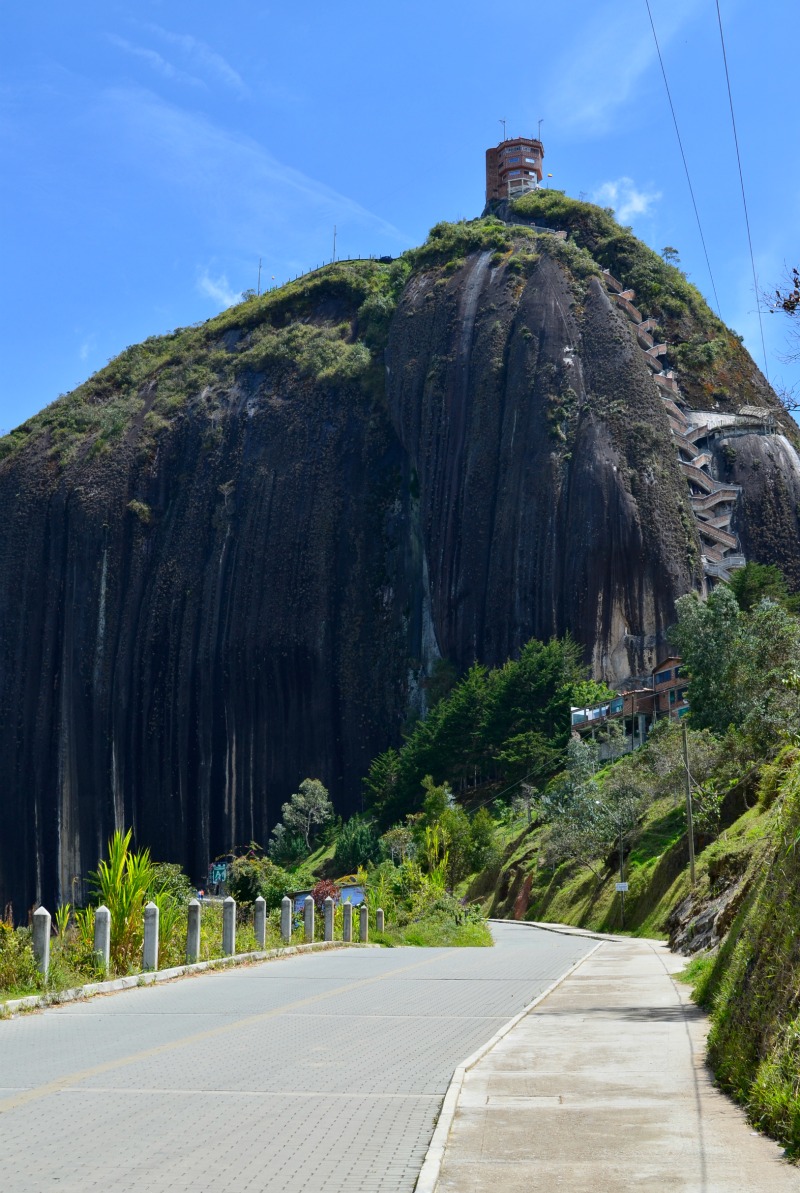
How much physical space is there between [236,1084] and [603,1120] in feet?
7.75

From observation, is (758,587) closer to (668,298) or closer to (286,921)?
(668,298)

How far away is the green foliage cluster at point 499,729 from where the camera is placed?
67.8 meters

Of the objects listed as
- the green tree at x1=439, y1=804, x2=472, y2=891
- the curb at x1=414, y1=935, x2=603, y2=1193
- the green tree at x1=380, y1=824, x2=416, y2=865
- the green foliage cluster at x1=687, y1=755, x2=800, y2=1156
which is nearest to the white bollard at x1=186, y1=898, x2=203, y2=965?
the curb at x1=414, y1=935, x2=603, y2=1193

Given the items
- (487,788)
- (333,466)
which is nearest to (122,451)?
(333,466)

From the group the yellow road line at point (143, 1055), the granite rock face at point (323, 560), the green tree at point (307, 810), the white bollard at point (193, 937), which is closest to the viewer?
the yellow road line at point (143, 1055)

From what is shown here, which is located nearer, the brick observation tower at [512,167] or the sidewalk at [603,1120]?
the sidewalk at [603,1120]

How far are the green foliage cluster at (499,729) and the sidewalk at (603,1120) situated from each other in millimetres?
56772

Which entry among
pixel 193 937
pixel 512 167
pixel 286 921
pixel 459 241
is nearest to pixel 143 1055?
pixel 193 937

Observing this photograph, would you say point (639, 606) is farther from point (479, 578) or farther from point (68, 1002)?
point (68, 1002)

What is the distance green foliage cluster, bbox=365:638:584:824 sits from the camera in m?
67.8

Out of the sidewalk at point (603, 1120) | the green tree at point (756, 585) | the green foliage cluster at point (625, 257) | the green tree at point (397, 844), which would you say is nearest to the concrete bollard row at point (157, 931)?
the sidewalk at point (603, 1120)

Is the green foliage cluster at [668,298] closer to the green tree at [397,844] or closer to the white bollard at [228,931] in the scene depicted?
the green tree at [397,844]

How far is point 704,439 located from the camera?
87.2 meters

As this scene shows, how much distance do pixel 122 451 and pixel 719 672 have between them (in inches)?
2145
